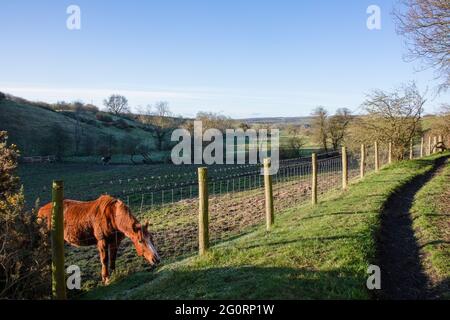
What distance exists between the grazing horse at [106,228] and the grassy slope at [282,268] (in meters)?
0.66

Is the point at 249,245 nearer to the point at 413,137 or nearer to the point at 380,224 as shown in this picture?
the point at 380,224

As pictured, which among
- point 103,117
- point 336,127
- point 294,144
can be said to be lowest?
point 294,144

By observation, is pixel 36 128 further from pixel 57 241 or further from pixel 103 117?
pixel 57 241

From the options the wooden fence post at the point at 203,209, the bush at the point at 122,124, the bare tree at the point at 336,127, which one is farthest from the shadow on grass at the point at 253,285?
the bush at the point at 122,124

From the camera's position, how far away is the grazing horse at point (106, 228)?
739 centimetres

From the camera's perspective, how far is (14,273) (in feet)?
18.2

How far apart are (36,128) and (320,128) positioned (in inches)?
1493

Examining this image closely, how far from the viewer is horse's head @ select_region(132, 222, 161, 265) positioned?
23.8ft

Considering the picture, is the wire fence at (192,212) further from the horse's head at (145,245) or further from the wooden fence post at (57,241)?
the wooden fence post at (57,241)

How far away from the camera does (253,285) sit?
191 inches

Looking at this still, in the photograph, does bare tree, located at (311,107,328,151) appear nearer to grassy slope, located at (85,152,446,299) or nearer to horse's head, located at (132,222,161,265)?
grassy slope, located at (85,152,446,299)

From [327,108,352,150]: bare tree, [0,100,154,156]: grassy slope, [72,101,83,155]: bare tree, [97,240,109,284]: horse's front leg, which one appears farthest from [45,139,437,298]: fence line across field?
[72,101,83,155]: bare tree

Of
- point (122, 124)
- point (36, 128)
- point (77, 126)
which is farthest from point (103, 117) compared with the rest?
point (36, 128)
